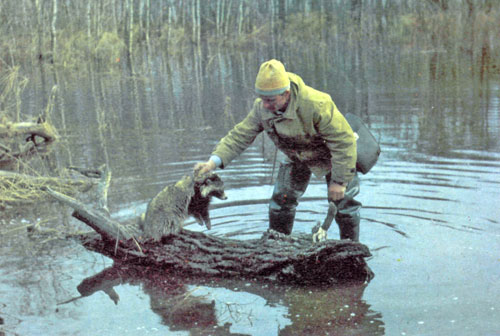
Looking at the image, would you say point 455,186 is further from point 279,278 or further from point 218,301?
point 218,301

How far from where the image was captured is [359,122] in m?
6.12

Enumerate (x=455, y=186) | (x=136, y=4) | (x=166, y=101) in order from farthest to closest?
1. (x=136, y=4)
2. (x=166, y=101)
3. (x=455, y=186)

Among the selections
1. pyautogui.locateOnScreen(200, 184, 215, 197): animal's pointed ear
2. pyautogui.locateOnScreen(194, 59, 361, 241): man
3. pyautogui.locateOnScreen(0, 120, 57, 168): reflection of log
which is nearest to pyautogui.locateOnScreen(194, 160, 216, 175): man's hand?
pyautogui.locateOnScreen(194, 59, 361, 241): man

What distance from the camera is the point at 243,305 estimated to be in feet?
17.3

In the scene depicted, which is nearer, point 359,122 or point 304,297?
point 304,297

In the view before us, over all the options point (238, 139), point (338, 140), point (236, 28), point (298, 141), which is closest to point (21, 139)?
point (238, 139)

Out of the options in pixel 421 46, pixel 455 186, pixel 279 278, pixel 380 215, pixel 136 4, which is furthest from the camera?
pixel 136 4

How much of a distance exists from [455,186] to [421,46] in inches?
973

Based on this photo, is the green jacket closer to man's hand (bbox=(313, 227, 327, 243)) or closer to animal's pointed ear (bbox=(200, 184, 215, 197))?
man's hand (bbox=(313, 227, 327, 243))

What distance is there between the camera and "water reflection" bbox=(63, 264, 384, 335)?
Answer: 4.84 m

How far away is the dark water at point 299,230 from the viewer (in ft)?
16.4

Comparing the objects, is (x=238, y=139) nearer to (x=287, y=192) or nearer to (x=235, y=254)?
(x=287, y=192)

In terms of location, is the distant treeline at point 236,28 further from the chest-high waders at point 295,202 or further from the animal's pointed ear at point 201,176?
the animal's pointed ear at point 201,176

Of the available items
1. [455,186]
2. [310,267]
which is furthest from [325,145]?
[455,186]
